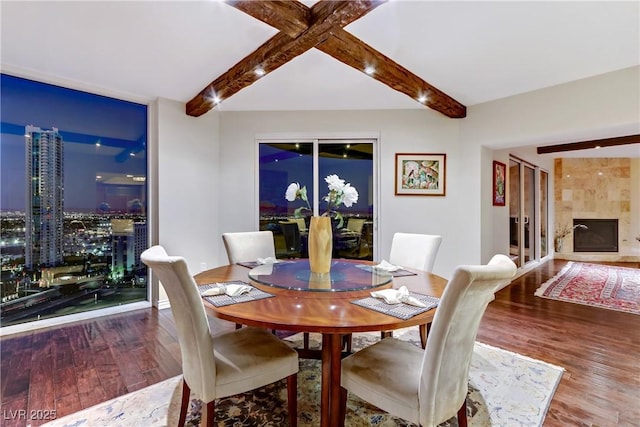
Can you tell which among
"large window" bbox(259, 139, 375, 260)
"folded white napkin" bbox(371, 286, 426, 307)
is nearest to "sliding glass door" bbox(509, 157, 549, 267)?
"large window" bbox(259, 139, 375, 260)

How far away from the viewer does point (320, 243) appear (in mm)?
2094

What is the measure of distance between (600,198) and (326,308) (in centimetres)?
871

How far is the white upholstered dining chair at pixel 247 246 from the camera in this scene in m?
2.74

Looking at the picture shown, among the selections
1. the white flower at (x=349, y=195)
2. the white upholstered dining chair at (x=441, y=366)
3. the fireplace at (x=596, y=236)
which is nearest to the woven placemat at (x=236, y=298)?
the white upholstered dining chair at (x=441, y=366)

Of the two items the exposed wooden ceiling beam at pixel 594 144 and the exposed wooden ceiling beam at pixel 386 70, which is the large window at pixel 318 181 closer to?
the exposed wooden ceiling beam at pixel 386 70

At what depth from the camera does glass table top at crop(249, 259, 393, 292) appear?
1.79m

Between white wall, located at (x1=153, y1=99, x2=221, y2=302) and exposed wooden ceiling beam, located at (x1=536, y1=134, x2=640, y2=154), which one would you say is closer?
white wall, located at (x1=153, y1=99, x2=221, y2=302)

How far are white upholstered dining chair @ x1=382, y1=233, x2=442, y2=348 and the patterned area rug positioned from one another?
265 cm

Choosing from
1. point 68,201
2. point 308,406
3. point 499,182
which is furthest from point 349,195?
point 499,182

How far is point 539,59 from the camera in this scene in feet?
8.79

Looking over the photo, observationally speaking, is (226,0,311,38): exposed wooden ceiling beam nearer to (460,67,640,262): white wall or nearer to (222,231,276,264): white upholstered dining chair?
(222,231,276,264): white upholstered dining chair

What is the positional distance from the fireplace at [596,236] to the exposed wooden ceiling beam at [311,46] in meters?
6.15

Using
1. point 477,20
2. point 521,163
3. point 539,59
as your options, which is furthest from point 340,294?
point 521,163

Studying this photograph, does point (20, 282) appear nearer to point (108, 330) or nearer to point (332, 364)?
point (108, 330)
